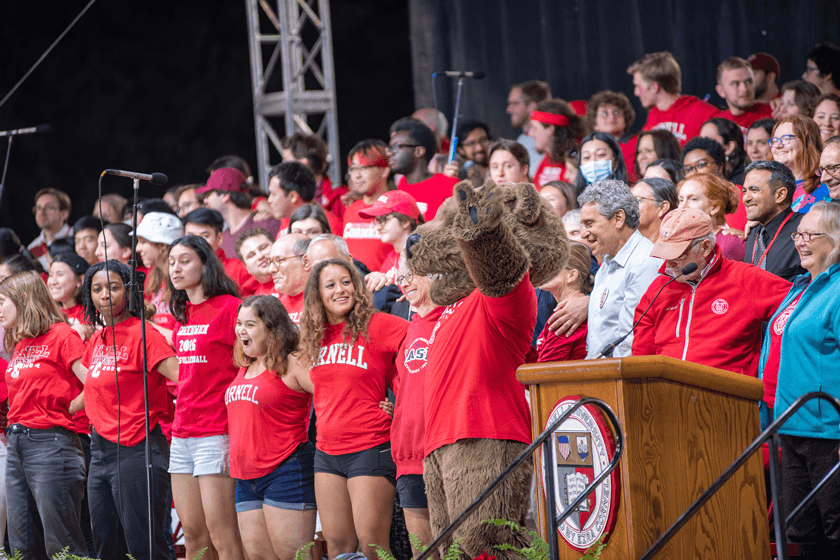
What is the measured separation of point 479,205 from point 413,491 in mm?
1547

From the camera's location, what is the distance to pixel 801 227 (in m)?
3.64

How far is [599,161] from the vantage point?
5.53m

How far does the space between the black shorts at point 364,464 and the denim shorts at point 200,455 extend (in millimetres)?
688

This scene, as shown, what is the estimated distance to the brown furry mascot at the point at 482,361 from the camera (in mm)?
2787

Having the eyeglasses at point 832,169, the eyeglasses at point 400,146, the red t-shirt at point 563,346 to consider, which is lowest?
the red t-shirt at point 563,346

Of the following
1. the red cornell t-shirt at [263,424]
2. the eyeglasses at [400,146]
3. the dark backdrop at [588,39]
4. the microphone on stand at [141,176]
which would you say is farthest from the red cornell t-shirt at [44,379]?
the dark backdrop at [588,39]

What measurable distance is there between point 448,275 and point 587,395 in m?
0.63

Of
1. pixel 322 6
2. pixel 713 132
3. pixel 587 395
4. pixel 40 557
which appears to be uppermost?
pixel 322 6

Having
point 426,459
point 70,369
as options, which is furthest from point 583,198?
point 70,369

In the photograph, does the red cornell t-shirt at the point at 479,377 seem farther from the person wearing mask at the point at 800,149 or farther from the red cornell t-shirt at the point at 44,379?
the red cornell t-shirt at the point at 44,379

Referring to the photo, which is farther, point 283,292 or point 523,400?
point 283,292

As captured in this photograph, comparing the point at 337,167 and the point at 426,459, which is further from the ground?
the point at 337,167

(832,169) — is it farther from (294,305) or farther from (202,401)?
(202,401)

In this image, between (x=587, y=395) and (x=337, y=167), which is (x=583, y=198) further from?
(x=337, y=167)
